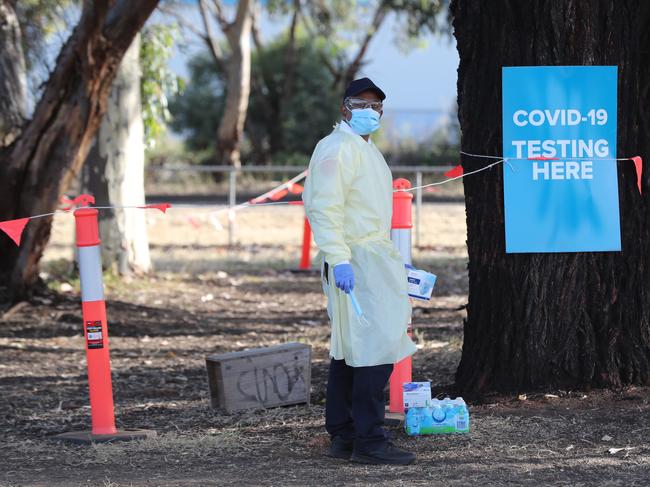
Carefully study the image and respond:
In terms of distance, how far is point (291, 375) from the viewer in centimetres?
699

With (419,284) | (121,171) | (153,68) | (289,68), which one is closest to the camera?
(419,284)

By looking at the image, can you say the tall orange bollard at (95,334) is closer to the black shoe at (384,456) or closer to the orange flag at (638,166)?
the black shoe at (384,456)

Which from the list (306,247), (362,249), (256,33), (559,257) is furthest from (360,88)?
(256,33)

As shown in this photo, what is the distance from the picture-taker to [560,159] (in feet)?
21.2

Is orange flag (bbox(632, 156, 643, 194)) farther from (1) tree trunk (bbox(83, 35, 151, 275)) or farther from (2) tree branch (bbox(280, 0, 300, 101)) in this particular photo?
(2) tree branch (bbox(280, 0, 300, 101))

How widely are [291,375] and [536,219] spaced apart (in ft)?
5.73

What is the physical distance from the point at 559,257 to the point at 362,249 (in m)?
1.57

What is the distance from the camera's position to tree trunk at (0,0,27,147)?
1154 centimetres

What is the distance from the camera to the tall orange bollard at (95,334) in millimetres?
5965

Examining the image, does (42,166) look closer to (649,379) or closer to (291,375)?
(291,375)

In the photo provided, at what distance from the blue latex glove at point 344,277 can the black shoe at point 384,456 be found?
0.87m

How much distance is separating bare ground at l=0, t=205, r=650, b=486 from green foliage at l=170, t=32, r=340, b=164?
22.4m

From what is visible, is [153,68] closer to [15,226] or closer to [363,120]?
[15,226]

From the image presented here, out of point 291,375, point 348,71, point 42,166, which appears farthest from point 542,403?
point 348,71
